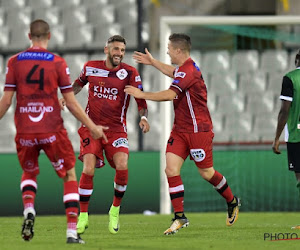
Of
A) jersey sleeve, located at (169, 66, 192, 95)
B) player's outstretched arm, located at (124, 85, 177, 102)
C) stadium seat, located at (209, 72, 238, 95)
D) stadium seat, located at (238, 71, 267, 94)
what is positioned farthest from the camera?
stadium seat, located at (238, 71, 267, 94)

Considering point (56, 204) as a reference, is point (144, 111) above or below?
above

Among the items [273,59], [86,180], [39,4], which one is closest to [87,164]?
[86,180]

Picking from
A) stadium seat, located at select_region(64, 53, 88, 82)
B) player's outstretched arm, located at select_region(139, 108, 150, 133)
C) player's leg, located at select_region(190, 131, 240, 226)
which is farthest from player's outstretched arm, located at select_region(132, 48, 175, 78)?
stadium seat, located at select_region(64, 53, 88, 82)

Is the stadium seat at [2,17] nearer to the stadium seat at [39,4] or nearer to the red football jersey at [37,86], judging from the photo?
the stadium seat at [39,4]

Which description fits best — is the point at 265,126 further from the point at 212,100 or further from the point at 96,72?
the point at 96,72

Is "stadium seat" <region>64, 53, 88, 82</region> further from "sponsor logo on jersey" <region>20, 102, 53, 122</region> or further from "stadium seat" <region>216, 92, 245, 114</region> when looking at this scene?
"sponsor logo on jersey" <region>20, 102, 53, 122</region>

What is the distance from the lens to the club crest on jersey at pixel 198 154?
347 inches

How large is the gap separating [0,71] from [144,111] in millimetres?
7755

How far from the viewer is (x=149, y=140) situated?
15.5 meters

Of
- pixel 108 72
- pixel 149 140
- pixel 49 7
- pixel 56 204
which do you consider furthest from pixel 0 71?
pixel 108 72

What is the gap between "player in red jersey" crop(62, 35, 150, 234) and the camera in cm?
876

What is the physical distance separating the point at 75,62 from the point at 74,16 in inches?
58.6

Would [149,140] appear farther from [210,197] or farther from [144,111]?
[144,111]

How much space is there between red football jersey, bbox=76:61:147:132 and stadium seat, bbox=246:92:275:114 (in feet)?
19.5
